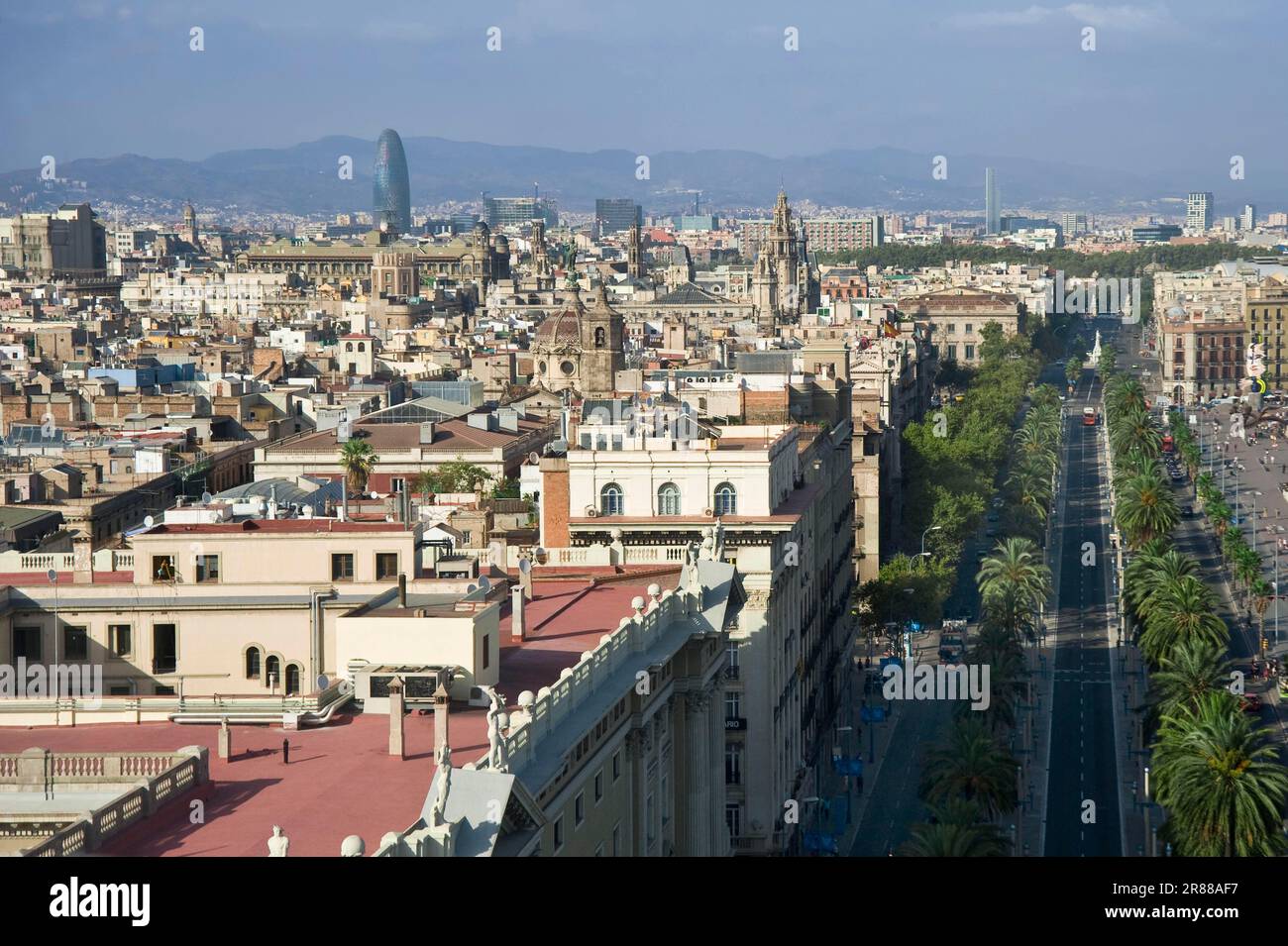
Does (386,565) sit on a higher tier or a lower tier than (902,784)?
higher

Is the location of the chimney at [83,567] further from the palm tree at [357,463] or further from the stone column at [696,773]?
the palm tree at [357,463]

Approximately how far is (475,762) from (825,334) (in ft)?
284

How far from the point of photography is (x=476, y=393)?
91312mm

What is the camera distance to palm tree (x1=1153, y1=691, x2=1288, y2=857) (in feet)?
131

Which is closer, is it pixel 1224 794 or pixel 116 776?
pixel 116 776

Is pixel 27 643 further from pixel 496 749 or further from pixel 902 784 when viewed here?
pixel 902 784

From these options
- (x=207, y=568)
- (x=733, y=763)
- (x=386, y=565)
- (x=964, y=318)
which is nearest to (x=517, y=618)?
(x=386, y=565)

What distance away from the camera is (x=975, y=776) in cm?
4456

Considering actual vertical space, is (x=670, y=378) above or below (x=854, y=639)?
above

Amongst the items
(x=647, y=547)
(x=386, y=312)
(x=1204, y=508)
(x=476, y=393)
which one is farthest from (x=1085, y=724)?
(x=386, y=312)

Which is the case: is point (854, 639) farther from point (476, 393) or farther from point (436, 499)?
point (476, 393)

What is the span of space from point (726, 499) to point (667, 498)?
1114 millimetres

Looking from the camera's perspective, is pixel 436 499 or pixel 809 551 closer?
pixel 809 551
